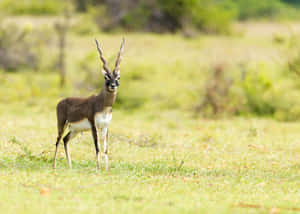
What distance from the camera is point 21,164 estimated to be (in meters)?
8.57

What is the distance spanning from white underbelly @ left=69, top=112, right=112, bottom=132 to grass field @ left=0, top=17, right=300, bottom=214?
58 cm

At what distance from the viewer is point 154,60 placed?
2231 cm

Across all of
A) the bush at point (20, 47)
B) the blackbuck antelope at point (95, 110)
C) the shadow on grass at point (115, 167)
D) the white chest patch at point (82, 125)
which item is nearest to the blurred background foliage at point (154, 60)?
the bush at point (20, 47)

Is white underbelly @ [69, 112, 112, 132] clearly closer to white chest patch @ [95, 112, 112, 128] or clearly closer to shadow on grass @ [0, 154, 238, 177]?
white chest patch @ [95, 112, 112, 128]

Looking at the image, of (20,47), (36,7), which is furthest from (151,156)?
(36,7)

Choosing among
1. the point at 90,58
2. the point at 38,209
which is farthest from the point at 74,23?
the point at 38,209

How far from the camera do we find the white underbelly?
8.10 metres

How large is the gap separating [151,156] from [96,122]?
7.70 ft

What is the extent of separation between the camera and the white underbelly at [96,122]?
26.6 feet

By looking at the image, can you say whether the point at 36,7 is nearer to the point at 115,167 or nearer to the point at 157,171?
the point at 115,167

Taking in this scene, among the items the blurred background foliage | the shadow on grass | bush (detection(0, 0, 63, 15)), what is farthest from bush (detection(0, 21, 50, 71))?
the shadow on grass

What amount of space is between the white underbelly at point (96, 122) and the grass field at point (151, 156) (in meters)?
0.58

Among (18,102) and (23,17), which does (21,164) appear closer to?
(18,102)

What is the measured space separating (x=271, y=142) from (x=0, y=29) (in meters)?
11.9
